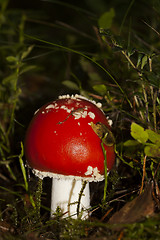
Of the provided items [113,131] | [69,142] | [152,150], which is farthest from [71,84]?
[152,150]

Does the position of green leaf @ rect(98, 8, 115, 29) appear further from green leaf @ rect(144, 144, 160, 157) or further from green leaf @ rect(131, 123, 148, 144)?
green leaf @ rect(144, 144, 160, 157)

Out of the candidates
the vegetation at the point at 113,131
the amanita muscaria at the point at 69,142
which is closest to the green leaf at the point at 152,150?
the vegetation at the point at 113,131

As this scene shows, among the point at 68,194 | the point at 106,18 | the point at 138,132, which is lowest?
the point at 68,194

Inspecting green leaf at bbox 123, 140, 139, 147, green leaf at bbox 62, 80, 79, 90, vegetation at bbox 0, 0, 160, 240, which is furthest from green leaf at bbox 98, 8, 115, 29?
green leaf at bbox 62, 80, 79, 90

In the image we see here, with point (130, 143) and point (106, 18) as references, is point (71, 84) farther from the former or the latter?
point (130, 143)

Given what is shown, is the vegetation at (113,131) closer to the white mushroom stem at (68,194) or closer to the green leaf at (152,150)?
the green leaf at (152,150)

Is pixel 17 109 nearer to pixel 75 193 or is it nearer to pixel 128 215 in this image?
pixel 75 193

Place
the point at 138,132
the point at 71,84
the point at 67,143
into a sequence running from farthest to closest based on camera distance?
the point at 71,84
the point at 67,143
the point at 138,132
